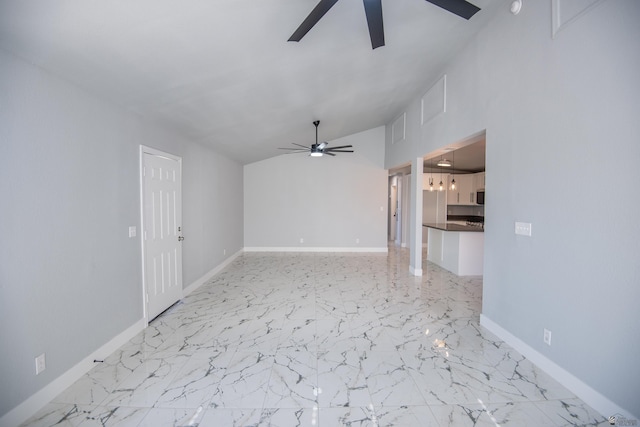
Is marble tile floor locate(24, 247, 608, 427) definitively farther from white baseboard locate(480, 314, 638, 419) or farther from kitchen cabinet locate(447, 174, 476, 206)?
kitchen cabinet locate(447, 174, 476, 206)

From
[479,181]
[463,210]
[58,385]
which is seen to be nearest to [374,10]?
[58,385]

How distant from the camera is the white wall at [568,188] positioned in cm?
173

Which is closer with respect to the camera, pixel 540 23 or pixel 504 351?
pixel 540 23

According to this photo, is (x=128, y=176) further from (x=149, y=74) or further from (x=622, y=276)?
(x=622, y=276)

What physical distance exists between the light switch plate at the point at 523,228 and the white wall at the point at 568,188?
56 millimetres

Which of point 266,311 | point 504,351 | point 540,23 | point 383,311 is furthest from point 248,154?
point 504,351

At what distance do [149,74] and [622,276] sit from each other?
12.7 feet

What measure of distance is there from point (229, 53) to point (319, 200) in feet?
18.1

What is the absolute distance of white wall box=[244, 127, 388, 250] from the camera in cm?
768

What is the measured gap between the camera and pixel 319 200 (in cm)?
776

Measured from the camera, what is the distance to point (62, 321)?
2107 mm

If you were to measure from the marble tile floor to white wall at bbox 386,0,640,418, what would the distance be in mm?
410

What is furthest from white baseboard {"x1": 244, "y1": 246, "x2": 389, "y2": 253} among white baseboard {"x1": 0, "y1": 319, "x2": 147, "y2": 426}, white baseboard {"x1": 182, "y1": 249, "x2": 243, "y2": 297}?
white baseboard {"x1": 0, "y1": 319, "x2": 147, "y2": 426}

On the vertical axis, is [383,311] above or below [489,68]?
below
